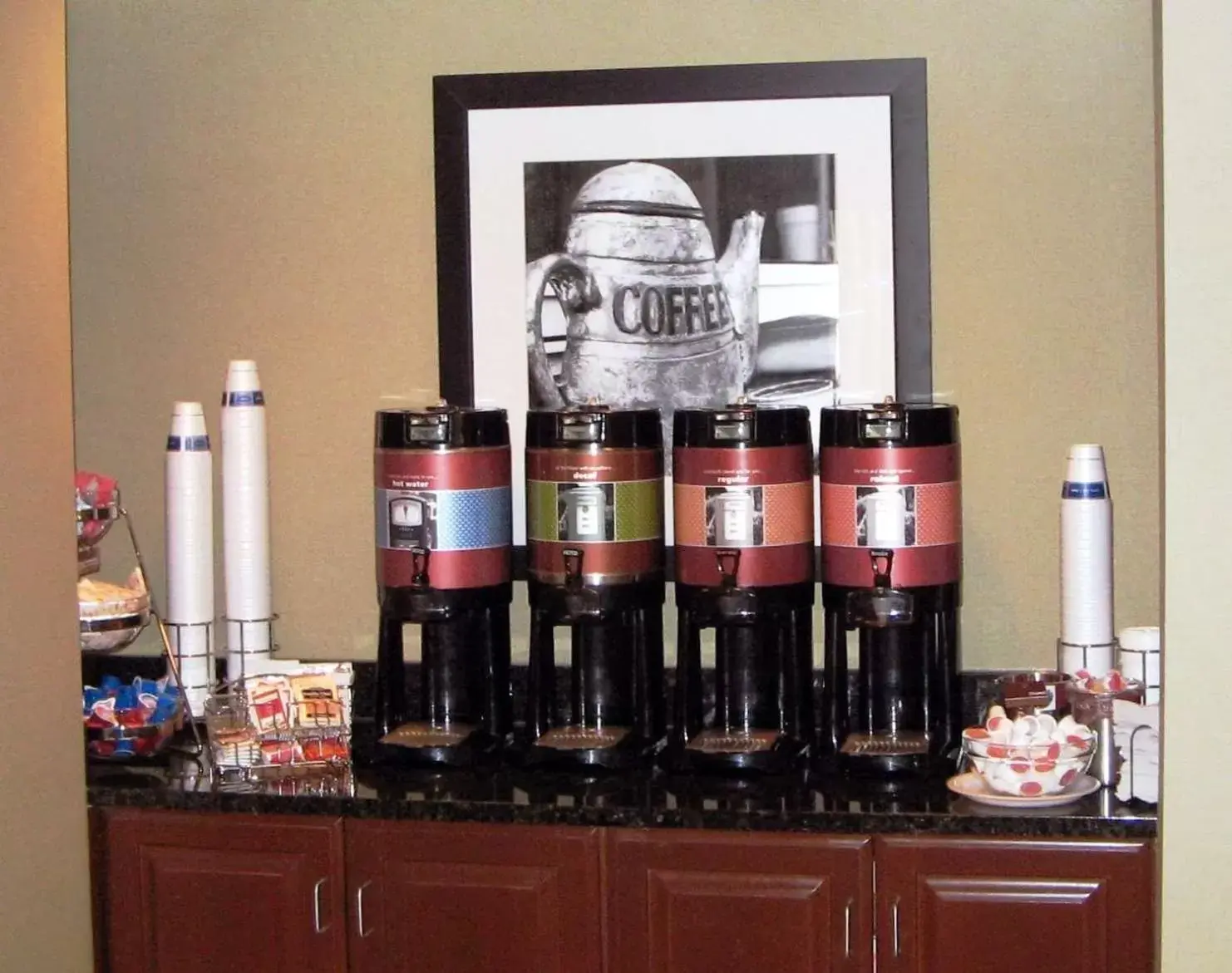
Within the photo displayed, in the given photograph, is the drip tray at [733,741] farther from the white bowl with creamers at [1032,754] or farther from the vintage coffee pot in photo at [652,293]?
the vintage coffee pot in photo at [652,293]

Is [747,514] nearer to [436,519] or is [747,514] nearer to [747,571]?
[747,571]

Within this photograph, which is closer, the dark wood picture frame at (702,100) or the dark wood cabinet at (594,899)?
the dark wood cabinet at (594,899)

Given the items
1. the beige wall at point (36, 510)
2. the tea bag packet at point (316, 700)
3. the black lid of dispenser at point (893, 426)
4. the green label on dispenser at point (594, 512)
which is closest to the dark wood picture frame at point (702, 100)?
the black lid of dispenser at point (893, 426)

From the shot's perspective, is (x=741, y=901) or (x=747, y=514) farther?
(x=747, y=514)

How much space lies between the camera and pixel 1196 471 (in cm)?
169

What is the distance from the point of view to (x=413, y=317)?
9.20 ft

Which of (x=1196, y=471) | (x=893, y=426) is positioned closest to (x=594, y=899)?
(x=893, y=426)

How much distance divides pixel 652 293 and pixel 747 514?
0.48 m

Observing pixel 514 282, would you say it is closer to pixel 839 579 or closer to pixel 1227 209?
pixel 839 579

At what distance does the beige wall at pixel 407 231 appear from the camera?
8.58 ft

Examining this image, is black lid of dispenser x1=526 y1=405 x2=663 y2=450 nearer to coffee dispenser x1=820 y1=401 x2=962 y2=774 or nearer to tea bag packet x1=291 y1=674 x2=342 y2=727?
coffee dispenser x1=820 y1=401 x2=962 y2=774

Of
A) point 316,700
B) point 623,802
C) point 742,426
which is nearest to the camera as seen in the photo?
point 623,802

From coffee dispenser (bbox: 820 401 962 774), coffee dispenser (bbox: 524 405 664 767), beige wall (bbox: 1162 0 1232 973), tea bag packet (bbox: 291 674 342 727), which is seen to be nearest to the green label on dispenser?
coffee dispenser (bbox: 524 405 664 767)

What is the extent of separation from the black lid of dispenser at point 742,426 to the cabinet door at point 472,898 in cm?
56
